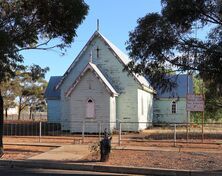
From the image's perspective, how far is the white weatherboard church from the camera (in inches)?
1315

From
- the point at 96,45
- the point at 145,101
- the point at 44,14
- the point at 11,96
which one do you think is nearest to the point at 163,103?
the point at 145,101

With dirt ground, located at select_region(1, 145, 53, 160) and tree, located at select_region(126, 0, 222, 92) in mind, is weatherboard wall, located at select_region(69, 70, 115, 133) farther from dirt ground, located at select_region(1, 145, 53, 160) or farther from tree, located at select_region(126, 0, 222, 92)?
tree, located at select_region(126, 0, 222, 92)

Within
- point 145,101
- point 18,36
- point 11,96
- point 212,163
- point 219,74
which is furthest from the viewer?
point 11,96

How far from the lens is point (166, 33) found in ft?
52.7

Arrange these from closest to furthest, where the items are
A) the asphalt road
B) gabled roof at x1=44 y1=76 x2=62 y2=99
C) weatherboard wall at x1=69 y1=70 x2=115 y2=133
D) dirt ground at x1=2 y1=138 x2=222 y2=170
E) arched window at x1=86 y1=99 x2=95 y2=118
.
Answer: the asphalt road, dirt ground at x1=2 y1=138 x2=222 y2=170, weatherboard wall at x1=69 y1=70 x2=115 y2=133, arched window at x1=86 y1=99 x2=95 y2=118, gabled roof at x1=44 y1=76 x2=62 y2=99

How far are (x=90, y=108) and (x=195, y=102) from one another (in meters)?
9.07

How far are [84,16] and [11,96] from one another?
47228mm

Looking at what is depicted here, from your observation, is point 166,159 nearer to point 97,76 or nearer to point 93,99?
point 97,76

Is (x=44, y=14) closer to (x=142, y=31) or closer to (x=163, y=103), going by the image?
(x=142, y=31)

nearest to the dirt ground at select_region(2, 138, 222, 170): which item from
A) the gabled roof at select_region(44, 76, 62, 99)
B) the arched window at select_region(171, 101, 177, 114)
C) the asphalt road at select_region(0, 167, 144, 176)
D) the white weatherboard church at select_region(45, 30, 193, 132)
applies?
the asphalt road at select_region(0, 167, 144, 176)

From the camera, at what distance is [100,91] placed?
3347 cm

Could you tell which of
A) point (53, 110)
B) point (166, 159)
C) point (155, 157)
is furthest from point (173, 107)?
point (166, 159)

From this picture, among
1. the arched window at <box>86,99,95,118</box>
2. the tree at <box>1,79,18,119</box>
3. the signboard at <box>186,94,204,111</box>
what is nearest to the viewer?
the signboard at <box>186,94,204,111</box>

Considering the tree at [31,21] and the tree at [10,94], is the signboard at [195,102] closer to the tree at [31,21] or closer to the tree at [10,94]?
the tree at [31,21]
